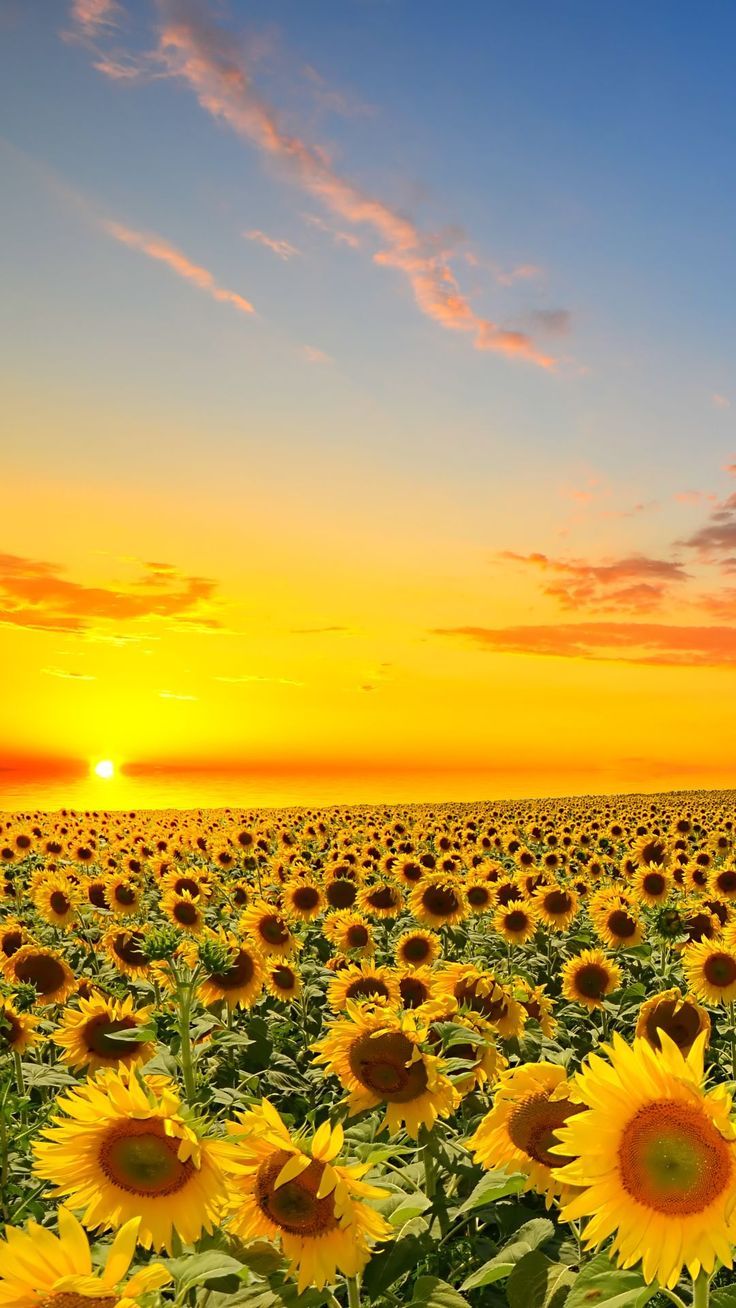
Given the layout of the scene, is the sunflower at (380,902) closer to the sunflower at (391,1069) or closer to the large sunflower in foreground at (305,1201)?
the sunflower at (391,1069)

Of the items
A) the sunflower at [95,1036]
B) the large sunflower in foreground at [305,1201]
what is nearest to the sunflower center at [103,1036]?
the sunflower at [95,1036]

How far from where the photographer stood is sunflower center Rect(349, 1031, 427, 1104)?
4.64 metres

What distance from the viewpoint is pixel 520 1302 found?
11.3 ft

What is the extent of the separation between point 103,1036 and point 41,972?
111 inches

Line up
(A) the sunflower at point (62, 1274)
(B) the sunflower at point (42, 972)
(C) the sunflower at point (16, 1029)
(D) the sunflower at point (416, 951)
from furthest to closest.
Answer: (D) the sunflower at point (416, 951)
(B) the sunflower at point (42, 972)
(C) the sunflower at point (16, 1029)
(A) the sunflower at point (62, 1274)

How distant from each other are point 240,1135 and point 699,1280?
1500 mm

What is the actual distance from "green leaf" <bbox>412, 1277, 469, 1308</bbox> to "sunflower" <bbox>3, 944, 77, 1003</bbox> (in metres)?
6.63

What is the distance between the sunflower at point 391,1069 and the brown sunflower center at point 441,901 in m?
9.20

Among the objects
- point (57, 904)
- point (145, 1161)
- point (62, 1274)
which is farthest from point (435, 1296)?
point (57, 904)

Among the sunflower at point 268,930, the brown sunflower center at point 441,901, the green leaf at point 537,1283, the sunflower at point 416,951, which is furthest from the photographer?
the brown sunflower center at point 441,901

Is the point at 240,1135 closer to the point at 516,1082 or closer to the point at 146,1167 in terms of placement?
the point at 146,1167

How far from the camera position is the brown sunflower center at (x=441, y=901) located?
1391 cm

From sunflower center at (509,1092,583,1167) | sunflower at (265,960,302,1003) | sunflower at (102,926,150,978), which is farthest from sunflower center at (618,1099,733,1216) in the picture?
sunflower at (102,926,150,978)

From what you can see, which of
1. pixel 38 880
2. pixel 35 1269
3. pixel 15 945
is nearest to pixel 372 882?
pixel 38 880
